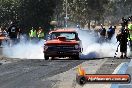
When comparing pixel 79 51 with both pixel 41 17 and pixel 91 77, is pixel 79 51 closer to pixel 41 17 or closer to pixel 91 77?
pixel 91 77

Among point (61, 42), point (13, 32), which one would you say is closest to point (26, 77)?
point (61, 42)

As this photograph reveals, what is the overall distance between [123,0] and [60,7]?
2129cm

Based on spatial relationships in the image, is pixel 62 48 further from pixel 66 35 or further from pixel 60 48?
pixel 66 35

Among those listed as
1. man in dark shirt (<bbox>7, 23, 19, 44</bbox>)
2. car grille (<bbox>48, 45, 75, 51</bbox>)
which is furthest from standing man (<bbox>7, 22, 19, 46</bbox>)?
car grille (<bbox>48, 45, 75, 51</bbox>)

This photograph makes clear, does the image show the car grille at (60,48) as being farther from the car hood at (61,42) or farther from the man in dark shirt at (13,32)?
the man in dark shirt at (13,32)

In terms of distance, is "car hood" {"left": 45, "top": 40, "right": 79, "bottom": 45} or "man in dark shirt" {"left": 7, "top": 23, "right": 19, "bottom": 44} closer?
"car hood" {"left": 45, "top": 40, "right": 79, "bottom": 45}

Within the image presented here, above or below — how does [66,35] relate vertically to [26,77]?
above

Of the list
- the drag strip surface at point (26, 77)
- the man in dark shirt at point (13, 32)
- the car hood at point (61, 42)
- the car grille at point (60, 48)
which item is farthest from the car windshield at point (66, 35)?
the man in dark shirt at point (13, 32)

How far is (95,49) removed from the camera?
28.8 metres

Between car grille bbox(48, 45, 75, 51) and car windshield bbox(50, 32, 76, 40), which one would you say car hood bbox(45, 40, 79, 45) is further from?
car windshield bbox(50, 32, 76, 40)

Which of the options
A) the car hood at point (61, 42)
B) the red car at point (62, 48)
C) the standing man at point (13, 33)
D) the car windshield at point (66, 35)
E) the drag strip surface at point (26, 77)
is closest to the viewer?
the drag strip surface at point (26, 77)

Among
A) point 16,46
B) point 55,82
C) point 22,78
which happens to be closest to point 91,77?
point 55,82

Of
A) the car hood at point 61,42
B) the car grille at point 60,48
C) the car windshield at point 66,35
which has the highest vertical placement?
the car windshield at point 66,35

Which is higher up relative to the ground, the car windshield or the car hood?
the car windshield
